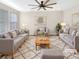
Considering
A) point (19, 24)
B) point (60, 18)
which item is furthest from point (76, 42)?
point (19, 24)

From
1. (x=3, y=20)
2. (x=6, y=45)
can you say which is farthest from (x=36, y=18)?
(x=6, y=45)

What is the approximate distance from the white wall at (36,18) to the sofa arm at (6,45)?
7135 millimetres

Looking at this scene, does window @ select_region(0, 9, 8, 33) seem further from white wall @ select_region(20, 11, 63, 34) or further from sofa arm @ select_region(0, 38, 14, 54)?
white wall @ select_region(20, 11, 63, 34)

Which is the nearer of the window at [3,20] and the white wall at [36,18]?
the window at [3,20]

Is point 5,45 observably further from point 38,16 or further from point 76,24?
point 38,16

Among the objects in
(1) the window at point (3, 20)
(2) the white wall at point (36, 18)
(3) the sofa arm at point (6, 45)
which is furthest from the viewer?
(2) the white wall at point (36, 18)

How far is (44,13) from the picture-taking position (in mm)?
11219

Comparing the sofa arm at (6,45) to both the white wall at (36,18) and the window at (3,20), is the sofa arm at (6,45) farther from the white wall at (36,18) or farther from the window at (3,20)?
the white wall at (36,18)

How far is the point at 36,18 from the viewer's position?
444 inches

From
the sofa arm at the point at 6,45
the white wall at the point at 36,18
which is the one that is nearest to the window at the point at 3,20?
the sofa arm at the point at 6,45

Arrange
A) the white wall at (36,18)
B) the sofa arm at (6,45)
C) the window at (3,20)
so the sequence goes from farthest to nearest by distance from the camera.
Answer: the white wall at (36,18) → the window at (3,20) → the sofa arm at (6,45)

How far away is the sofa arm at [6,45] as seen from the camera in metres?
4.24

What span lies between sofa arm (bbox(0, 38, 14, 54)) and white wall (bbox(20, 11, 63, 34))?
714 centimetres

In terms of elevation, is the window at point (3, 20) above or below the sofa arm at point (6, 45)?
above
